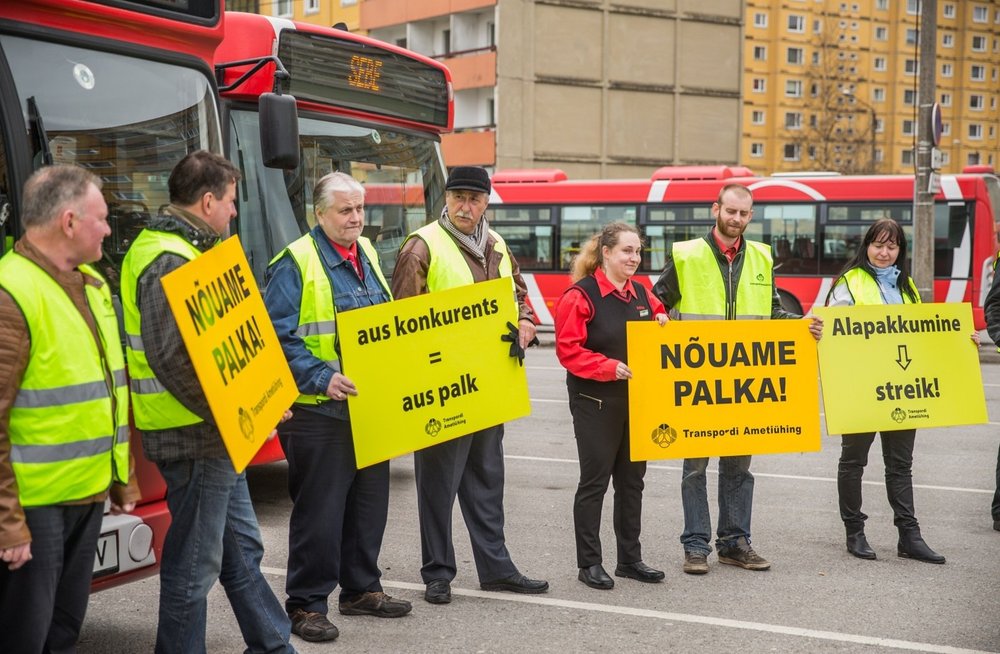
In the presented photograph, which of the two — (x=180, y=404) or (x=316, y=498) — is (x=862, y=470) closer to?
(x=316, y=498)

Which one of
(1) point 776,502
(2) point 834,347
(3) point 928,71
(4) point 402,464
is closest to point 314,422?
(2) point 834,347

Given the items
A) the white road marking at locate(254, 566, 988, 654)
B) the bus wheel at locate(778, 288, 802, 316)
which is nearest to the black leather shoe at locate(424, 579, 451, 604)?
the white road marking at locate(254, 566, 988, 654)

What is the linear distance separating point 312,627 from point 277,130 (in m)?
2.58

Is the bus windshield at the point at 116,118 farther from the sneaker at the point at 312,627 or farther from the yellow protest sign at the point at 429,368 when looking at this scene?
the sneaker at the point at 312,627

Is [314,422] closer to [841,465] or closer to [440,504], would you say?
[440,504]

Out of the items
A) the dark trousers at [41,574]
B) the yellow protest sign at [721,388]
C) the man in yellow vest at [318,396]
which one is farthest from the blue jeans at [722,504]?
the dark trousers at [41,574]

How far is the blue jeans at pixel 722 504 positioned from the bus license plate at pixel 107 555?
3.21 metres

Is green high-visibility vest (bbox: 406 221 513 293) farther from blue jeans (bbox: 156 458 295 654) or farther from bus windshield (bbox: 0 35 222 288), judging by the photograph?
blue jeans (bbox: 156 458 295 654)

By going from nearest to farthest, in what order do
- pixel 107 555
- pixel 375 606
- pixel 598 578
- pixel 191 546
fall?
1. pixel 191 546
2. pixel 107 555
3. pixel 375 606
4. pixel 598 578

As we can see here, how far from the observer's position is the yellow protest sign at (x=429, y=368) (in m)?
5.33

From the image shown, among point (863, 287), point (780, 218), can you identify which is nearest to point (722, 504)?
point (863, 287)

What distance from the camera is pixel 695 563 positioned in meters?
6.45

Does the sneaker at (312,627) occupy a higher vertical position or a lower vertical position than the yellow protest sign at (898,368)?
lower

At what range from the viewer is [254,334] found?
454cm
